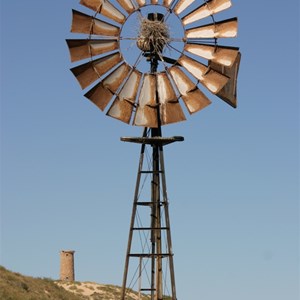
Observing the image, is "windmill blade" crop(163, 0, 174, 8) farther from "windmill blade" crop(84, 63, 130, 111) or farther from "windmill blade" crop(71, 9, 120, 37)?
"windmill blade" crop(84, 63, 130, 111)

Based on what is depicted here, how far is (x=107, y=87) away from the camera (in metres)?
28.1

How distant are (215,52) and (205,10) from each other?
126cm

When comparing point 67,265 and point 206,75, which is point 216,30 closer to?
point 206,75

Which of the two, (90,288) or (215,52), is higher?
(215,52)

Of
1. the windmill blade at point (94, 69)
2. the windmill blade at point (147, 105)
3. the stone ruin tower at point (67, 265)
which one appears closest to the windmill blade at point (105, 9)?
the windmill blade at point (94, 69)

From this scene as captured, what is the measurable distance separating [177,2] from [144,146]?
4.24 m

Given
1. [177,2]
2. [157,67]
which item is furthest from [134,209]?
[177,2]

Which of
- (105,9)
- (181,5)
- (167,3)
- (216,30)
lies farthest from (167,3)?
(105,9)

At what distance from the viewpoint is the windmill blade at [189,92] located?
27719 millimetres

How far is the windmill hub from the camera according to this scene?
28.3 m

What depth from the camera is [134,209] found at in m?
28.0

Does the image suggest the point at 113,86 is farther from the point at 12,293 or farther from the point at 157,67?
the point at 12,293

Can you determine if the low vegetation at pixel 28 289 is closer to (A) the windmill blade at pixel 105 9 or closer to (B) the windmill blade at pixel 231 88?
(B) the windmill blade at pixel 231 88

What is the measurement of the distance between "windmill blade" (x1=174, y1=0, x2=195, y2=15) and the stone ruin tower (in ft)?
99.8
